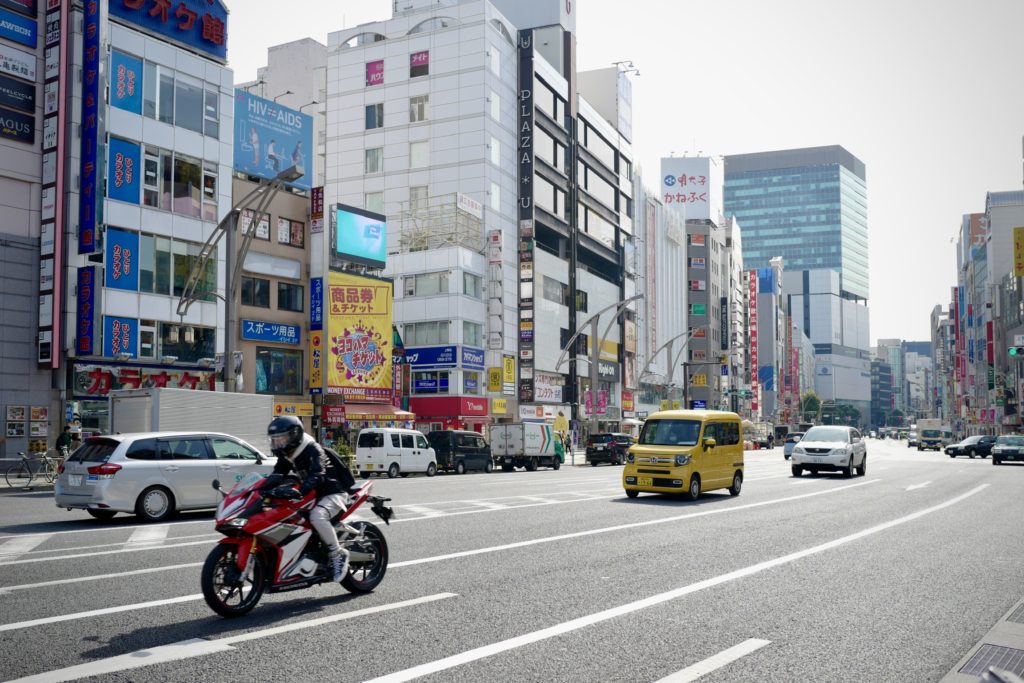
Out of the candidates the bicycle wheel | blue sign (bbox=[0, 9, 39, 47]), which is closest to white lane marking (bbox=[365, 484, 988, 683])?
the bicycle wheel

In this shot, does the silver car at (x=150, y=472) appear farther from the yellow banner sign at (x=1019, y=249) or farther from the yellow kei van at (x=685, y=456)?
the yellow banner sign at (x=1019, y=249)

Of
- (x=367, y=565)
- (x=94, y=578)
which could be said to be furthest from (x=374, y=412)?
(x=367, y=565)

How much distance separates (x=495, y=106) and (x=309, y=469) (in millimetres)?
62407

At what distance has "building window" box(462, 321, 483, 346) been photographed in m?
61.0

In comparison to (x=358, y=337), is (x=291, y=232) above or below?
above

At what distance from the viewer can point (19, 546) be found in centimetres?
1198

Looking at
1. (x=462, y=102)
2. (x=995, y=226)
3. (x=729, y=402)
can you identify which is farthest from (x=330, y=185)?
(x=995, y=226)

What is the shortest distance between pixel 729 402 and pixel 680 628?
133 m

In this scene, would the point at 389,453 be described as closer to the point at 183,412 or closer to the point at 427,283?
the point at 183,412

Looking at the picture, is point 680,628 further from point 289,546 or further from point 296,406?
point 296,406

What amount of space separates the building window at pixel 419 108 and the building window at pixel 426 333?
16446 mm

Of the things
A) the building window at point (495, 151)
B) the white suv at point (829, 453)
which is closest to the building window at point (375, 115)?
the building window at point (495, 151)

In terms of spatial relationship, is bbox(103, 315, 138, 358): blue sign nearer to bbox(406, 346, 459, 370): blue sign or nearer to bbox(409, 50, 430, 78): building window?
bbox(406, 346, 459, 370): blue sign

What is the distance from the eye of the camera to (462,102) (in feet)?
219
